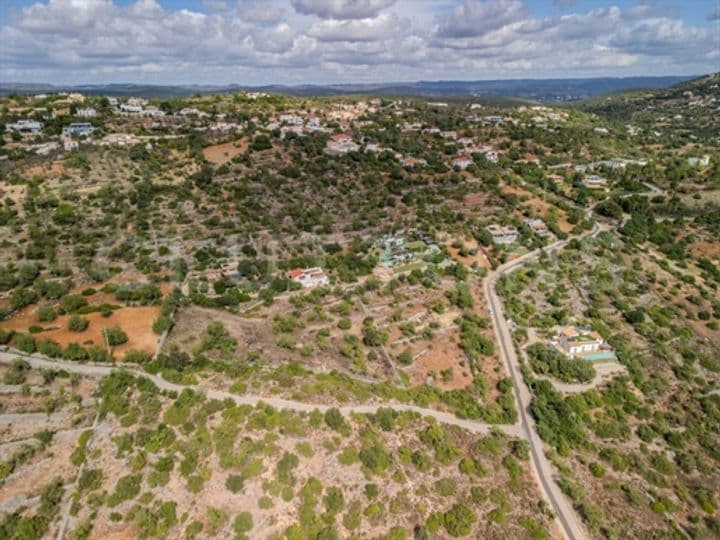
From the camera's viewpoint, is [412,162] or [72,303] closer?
[72,303]

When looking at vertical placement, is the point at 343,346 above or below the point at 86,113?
below

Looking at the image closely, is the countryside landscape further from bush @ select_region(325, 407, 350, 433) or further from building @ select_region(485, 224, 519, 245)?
building @ select_region(485, 224, 519, 245)

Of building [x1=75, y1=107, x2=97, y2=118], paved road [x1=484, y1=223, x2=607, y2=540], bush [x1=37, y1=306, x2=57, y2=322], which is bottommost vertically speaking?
paved road [x1=484, y1=223, x2=607, y2=540]

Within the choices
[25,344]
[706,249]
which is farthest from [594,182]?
[25,344]

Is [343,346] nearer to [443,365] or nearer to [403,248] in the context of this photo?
[443,365]

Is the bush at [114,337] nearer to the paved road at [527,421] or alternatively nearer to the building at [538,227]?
the paved road at [527,421]

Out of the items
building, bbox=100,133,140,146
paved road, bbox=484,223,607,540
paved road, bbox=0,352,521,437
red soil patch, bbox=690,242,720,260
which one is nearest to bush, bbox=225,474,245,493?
paved road, bbox=0,352,521,437

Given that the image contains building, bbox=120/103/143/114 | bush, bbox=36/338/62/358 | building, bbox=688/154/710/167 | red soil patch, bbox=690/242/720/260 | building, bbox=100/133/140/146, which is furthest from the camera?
building, bbox=120/103/143/114
